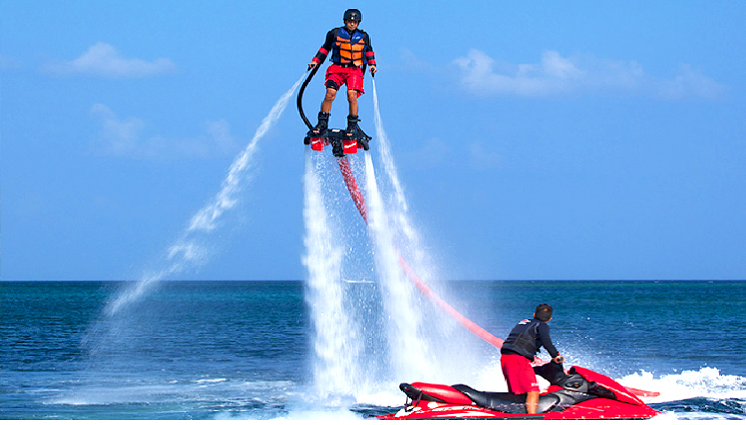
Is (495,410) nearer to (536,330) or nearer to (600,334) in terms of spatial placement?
(536,330)

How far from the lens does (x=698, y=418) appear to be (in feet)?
55.1

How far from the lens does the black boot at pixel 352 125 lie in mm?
14781

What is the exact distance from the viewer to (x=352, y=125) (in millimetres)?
14836

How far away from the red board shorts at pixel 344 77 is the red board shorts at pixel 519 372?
6005mm

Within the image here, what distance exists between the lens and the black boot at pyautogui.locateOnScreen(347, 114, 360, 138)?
1478 centimetres

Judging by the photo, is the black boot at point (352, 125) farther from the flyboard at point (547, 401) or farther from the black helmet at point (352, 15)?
the flyboard at point (547, 401)

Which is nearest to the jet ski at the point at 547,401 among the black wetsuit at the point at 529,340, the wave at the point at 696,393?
the black wetsuit at the point at 529,340

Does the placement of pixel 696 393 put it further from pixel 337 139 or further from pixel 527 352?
pixel 337 139

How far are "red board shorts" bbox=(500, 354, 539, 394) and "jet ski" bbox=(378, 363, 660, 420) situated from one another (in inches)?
9.1

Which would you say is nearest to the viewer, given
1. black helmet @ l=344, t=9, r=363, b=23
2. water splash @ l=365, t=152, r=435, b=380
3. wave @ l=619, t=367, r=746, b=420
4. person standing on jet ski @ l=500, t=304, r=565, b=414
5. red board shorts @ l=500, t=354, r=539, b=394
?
person standing on jet ski @ l=500, t=304, r=565, b=414

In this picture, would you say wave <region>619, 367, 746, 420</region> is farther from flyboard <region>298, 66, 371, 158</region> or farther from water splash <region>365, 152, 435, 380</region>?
flyboard <region>298, 66, 371, 158</region>

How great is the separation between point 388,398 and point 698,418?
736 centimetres

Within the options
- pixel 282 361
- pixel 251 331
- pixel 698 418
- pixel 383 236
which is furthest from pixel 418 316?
pixel 251 331

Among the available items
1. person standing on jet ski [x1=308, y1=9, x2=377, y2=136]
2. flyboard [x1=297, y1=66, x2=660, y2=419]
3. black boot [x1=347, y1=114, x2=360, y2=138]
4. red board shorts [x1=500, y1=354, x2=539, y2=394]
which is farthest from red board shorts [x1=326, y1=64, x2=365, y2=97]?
red board shorts [x1=500, y1=354, x2=539, y2=394]
